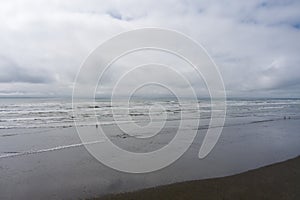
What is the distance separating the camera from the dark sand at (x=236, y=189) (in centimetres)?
754

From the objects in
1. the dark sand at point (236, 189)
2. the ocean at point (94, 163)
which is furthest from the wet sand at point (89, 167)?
the dark sand at point (236, 189)

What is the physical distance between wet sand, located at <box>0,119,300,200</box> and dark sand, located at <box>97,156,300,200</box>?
0.64 meters

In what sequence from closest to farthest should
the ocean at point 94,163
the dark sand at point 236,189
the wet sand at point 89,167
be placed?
1. the dark sand at point 236,189
2. the wet sand at point 89,167
3. the ocean at point 94,163

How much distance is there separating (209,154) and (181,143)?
3.13 metres

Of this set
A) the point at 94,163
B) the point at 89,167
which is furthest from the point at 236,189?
the point at 94,163

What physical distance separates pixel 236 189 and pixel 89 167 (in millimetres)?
5819

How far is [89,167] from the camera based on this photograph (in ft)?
35.9

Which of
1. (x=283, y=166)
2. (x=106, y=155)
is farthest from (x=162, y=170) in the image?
(x=283, y=166)

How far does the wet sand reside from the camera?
844 cm

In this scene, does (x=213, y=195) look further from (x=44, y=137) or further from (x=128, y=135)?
(x=44, y=137)

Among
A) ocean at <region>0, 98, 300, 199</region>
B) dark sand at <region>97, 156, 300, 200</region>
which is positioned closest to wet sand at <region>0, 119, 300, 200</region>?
ocean at <region>0, 98, 300, 199</region>

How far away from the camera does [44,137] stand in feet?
60.1

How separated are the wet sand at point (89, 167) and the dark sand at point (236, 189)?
637 millimetres

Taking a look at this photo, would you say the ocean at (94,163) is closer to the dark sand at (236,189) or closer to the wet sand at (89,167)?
the wet sand at (89,167)
